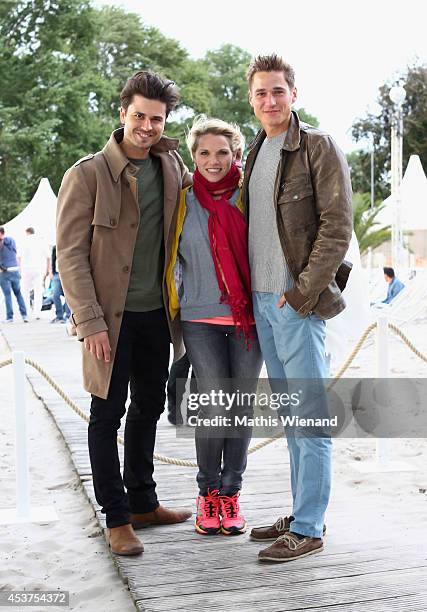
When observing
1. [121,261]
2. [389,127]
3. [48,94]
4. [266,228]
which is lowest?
[121,261]

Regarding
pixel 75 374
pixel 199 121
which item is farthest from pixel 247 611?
pixel 75 374

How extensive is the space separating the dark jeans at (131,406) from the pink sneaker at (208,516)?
323mm

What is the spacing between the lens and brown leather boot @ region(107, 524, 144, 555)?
360 cm

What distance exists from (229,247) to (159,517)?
54.6 inches

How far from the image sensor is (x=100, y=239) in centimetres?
348

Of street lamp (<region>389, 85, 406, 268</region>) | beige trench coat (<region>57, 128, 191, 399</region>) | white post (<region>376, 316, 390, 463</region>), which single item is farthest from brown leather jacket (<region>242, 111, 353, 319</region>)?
street lamp (<region>389, 85, 406, 268</region>)

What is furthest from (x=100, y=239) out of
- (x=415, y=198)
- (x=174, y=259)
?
(x=415, y=198)

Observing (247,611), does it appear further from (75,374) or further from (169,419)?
(75,374)

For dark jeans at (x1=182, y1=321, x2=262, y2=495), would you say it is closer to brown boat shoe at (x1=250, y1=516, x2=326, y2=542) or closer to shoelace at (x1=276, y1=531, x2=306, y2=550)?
brown boat shoe at (x1=250, y1=516, x2=326, y2=542)

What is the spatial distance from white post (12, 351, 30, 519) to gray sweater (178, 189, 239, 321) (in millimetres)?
1225

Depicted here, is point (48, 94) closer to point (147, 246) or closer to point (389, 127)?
point (389, 127)

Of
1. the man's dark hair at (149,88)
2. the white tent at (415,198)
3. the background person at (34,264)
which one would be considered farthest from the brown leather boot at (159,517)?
the white tent at (415,198)

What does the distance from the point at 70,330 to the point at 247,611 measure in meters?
1.36

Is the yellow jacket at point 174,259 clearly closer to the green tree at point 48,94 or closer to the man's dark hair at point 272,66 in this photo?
the man's dark hair at point 272,66
